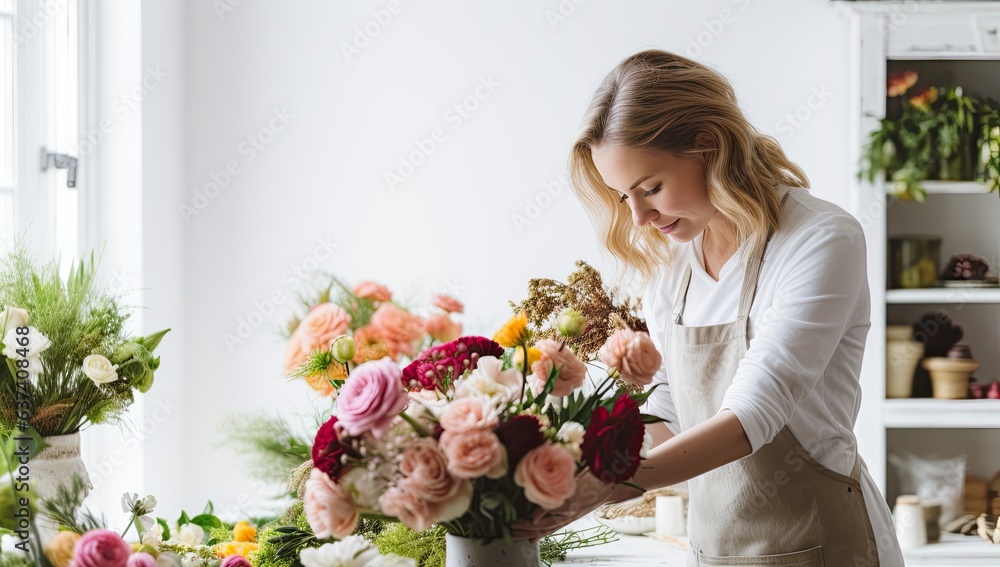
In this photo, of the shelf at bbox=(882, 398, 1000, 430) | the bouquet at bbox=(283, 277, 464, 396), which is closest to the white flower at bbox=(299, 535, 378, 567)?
the bouquet at bbox=(283, 277, 464, 396)

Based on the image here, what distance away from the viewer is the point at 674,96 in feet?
4.03

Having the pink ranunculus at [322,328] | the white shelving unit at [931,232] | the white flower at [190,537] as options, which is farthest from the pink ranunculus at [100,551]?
the white shelving unit at [931,232]

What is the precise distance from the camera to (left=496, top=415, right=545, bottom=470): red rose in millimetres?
783

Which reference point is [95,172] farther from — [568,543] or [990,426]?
[990,426]

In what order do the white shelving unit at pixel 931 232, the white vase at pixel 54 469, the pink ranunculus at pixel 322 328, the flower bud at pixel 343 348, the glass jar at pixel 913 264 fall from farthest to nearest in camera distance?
1. the glass jar at pixel 913 264
2. the white shelving unit at pixel 931 232
3. the pink ranunculus at pixel 322 328
4. the white vase at pixel 54 469
5. the flower bud at pixel 343 348

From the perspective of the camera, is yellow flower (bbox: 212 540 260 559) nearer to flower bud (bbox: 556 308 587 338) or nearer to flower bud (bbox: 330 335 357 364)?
flower bud (bbox: 330 335 357 364)

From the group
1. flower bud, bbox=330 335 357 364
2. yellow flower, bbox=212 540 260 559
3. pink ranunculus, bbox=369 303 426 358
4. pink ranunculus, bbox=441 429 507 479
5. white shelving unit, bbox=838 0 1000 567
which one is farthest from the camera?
white shelving unit, bbox=838 0 1000 567

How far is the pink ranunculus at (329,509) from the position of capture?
2.59 feet

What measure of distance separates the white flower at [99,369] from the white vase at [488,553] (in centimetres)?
60

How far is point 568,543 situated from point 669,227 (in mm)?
601

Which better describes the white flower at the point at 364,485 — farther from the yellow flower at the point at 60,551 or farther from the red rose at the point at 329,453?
the yellow flower at the point at 60,551

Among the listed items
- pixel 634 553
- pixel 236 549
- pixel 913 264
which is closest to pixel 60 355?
pixel 236 549

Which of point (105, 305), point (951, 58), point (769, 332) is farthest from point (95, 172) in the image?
point (951, 58)

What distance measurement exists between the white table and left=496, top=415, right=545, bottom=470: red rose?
1101 mm
